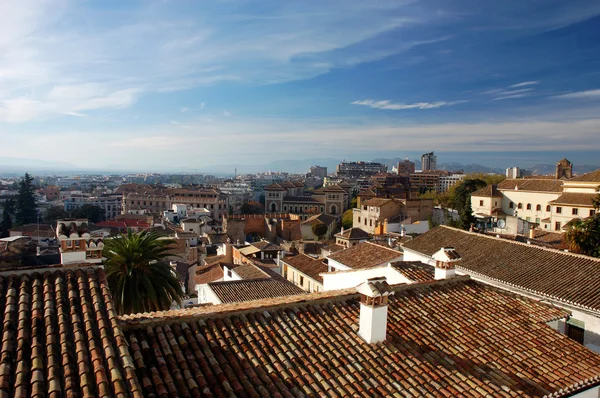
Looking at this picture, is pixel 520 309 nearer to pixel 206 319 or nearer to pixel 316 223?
pixel 206 319

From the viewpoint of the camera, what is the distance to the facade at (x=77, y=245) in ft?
19.9

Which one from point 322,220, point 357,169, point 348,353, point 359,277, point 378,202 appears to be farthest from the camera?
point 357,169

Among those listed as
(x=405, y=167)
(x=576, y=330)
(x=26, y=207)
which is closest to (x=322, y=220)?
(x=576, y=330)

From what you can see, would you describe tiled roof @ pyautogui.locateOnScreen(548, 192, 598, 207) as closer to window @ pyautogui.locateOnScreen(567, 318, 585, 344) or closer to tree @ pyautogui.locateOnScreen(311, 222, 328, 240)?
tree @ pyautogui.locateOnScreen(311, 222, 328, 240)

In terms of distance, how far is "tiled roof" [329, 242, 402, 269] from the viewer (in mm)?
17031

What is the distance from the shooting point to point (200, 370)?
5312mm

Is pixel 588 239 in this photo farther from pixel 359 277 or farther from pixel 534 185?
pixel 534 185

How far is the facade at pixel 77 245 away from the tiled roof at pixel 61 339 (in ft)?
1.15

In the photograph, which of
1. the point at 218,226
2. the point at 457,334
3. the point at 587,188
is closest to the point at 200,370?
the point at 457,334

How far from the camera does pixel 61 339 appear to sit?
451cm

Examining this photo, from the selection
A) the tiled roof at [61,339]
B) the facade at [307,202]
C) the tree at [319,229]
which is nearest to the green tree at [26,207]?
the facade at [307,202]

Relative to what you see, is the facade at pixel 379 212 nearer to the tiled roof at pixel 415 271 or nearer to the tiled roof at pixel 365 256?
the tiled roof at pixel 365 256

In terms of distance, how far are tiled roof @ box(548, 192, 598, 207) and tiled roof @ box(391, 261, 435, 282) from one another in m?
32.3

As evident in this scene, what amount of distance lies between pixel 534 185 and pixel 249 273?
130 feet
